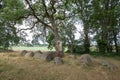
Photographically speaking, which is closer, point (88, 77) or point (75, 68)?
point (88, 77)

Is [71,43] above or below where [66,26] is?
below

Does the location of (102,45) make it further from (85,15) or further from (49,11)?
(49,11)

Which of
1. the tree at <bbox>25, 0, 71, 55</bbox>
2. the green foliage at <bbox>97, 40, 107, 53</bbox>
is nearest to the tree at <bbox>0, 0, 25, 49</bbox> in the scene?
the tree at <bbox>25, 0, 71, 55</bbox>

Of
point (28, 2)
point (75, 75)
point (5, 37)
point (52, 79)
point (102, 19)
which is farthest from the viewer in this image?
point (102, 19)

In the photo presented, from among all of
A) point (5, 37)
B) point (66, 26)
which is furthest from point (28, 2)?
point (66, 26)

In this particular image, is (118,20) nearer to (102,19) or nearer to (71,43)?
(102,19)

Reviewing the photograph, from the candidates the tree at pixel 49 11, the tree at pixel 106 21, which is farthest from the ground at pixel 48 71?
the tree at pixel 106 21

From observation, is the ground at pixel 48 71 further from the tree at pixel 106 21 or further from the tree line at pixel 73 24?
the tree at pixel 106 21

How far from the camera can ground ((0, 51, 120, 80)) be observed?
8.69 m

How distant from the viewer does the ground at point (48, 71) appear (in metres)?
8.69

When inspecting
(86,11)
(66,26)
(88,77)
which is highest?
(86,11)

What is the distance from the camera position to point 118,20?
17156 millimetres

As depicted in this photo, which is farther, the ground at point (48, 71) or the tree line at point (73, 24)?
the tree line at point (73, 24)

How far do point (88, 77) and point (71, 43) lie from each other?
344 inches
